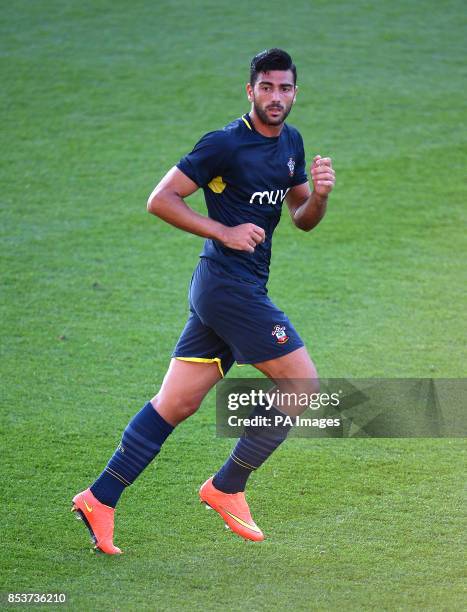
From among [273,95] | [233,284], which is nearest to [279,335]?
[233,284]

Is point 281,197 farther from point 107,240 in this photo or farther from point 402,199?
point 402,199

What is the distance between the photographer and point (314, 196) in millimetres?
4531

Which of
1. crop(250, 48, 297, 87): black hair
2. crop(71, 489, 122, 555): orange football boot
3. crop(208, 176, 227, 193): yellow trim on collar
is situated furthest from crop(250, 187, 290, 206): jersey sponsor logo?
crop(71, 489, 122, 555): orange football boot

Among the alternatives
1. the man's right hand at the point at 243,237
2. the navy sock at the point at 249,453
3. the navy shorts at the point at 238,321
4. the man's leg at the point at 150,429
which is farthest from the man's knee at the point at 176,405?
the man's right hand at the point at 243,237

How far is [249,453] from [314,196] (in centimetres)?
115

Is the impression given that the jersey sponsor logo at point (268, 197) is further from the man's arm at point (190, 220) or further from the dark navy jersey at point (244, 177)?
the man's arm at point (190, 220)

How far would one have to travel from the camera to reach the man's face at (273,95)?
14.0 feet

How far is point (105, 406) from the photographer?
595 cm

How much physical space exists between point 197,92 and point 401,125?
234cm

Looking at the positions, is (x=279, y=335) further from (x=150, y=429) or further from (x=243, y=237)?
(x=150, y=429)

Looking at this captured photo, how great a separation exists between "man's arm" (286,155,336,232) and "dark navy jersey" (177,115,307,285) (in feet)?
0.40

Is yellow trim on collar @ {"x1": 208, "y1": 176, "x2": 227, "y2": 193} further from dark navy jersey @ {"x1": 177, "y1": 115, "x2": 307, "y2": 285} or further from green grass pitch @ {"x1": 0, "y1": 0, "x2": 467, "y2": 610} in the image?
green grass pitch @ {"x1": 0, "y1": 0, "x2": 467, "y2": 610}

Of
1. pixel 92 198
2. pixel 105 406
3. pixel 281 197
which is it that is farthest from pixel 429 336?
pixel 92 198

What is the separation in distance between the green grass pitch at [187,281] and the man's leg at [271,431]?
271 millimetres
